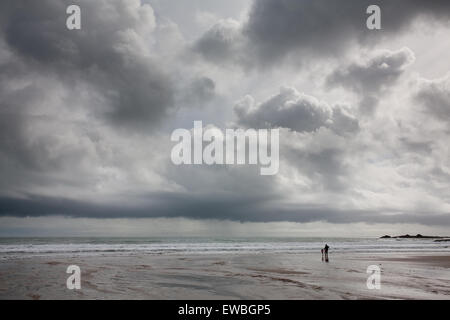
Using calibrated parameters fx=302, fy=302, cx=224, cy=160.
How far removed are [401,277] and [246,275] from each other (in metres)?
11.1

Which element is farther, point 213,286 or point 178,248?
point 178,248

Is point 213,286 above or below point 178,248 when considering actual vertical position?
above

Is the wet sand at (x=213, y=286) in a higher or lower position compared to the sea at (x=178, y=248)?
higher

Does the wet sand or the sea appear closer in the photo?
the wet sand

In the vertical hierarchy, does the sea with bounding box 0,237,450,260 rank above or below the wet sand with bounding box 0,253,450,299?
below

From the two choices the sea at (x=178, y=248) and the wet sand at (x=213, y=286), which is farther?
the sea at (x=178, y=248)
